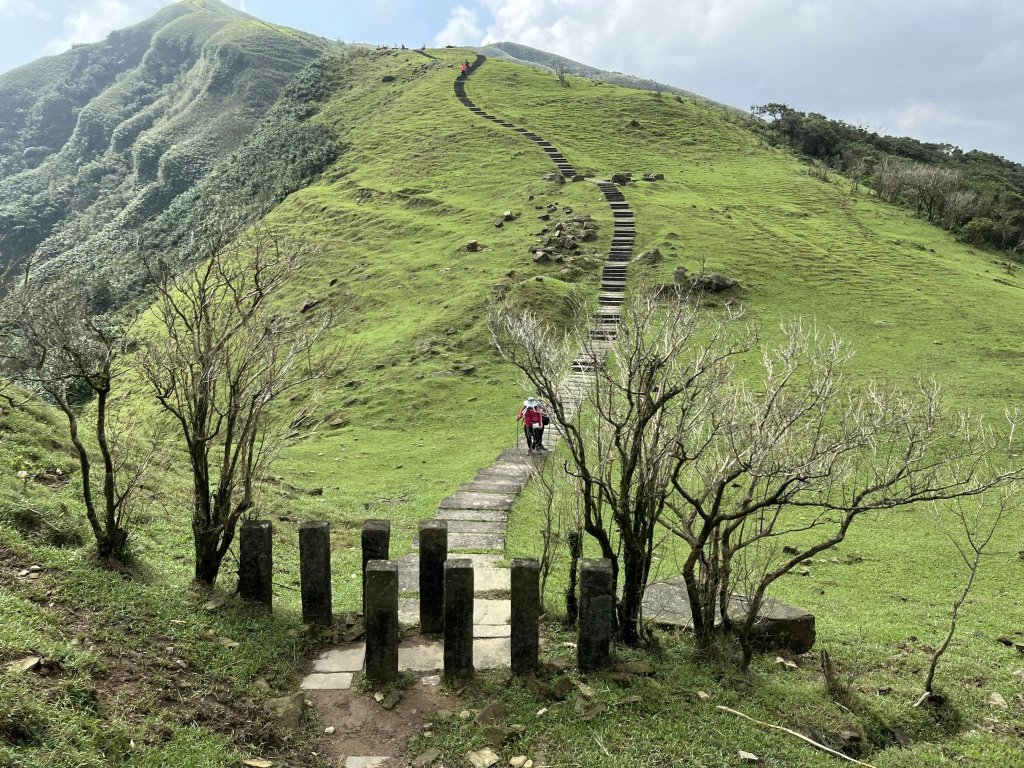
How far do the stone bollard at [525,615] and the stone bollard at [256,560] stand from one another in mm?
2863

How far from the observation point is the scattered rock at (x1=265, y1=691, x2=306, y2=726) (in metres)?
5.77

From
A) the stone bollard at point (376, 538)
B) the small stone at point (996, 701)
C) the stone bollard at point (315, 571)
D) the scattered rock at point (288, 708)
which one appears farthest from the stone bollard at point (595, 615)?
the small stone at point (996, 701)

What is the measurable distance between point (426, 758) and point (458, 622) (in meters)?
1.25

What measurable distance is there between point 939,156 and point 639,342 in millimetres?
81835

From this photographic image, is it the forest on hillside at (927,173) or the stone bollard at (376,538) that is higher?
the forest on hillside at (927,173)

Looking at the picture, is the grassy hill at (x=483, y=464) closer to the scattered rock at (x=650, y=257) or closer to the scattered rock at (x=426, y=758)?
the scattered rock at (x=426, y=758)

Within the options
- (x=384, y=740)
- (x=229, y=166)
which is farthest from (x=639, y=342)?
(x=229, y=166)

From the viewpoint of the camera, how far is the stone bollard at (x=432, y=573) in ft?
23.5

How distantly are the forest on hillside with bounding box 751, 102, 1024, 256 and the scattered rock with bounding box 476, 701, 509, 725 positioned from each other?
4582 cm

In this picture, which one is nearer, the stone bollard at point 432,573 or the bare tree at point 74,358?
the bare tree at point 74,358

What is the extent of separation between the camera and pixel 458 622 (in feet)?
21.0

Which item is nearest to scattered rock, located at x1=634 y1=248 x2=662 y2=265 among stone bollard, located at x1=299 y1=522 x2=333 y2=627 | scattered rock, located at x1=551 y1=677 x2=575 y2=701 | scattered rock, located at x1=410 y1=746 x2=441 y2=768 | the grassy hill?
the grassy hill

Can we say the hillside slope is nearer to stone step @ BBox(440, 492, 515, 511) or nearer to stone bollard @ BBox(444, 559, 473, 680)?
stone step @ BBox(440, 492, 515, 511)

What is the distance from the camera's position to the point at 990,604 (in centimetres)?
1036
